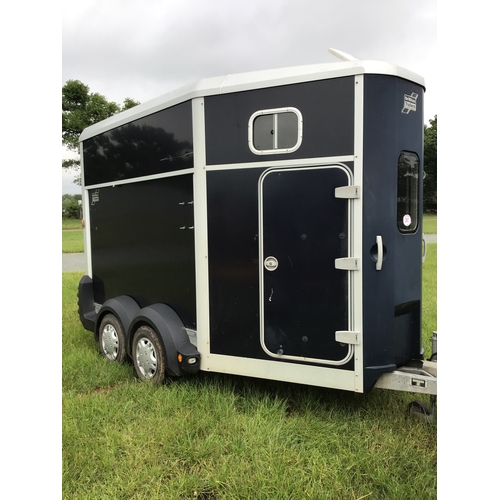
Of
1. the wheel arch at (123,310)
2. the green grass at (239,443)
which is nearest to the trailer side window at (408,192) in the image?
the green grass at (239,443)

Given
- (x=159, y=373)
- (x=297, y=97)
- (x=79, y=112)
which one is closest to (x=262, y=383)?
(x=159, y=373)

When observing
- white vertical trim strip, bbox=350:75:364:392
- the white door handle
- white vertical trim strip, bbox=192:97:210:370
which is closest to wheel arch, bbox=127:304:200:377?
white vertical trim strip, bbox=192:97:210:370

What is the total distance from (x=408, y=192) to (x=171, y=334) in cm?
246

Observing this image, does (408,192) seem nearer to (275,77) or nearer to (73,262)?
(275,77)

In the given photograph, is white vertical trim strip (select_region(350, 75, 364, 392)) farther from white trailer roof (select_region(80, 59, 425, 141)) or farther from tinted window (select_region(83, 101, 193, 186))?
tinted window (select_region(83, 101, 193, 186))

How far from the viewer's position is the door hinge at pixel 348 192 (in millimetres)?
3383

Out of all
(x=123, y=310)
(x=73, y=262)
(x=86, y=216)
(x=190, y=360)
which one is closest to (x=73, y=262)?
(x=73, y=262)

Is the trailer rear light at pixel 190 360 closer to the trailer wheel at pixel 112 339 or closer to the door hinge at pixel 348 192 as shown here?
the trailer wheel at pixel 112 339

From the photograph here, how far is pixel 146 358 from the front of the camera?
452 cm

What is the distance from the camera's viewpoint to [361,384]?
345 centimetres

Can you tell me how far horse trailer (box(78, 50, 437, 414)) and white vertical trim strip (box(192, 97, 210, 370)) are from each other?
1cm

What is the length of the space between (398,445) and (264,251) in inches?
69.2

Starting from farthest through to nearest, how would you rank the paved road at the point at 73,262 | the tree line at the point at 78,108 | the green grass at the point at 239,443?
1. the tree line at the point at 78,108
2. the paved road at the point at 73,262
3. the green grass at the point at 239,443

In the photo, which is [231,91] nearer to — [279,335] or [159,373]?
[279,335]
